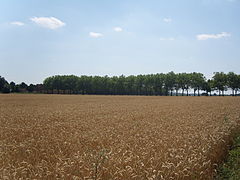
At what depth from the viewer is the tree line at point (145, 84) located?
112125 millimetres

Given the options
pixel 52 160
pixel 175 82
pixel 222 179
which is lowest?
pixel 222 179

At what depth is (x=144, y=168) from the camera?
5.37 m

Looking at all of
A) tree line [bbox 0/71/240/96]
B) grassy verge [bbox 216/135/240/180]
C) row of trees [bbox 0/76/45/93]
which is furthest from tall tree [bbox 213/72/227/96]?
grassy verge [bbox 216/135/240/180]

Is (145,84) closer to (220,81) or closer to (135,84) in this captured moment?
(135,84)

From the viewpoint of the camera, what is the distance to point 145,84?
12700cm

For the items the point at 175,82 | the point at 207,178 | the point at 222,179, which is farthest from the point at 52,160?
the point at 175,82

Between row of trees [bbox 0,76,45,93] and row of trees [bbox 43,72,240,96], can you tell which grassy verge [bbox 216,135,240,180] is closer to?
row of trees [bbox 0,76,45,93]

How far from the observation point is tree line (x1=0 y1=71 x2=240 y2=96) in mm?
112125

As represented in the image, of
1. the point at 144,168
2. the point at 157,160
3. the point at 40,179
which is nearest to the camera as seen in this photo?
the point at 40,179

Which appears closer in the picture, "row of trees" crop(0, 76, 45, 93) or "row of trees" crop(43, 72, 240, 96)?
"row of trees" crop(0, 76, 45, 93)

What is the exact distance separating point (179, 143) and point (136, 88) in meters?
120

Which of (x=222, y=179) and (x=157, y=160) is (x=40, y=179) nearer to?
(x=157, y=160)

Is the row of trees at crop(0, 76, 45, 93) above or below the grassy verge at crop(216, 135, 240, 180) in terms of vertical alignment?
above

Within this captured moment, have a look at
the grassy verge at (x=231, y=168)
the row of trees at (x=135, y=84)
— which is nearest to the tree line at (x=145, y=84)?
the row of trees at (x=135, y=84)
